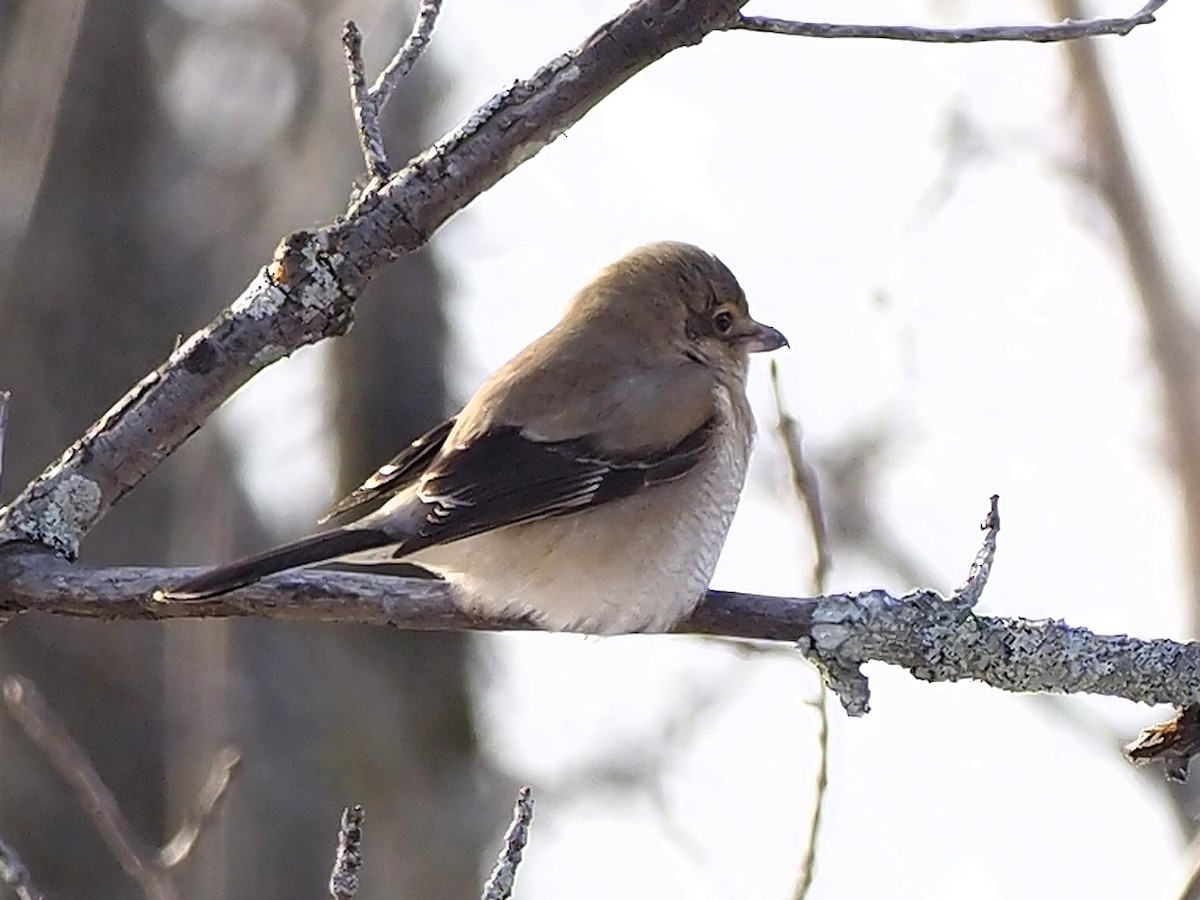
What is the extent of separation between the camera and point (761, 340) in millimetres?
3908

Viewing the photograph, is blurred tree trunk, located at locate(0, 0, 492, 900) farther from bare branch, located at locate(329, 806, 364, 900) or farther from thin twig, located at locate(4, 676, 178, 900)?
bare branch, located at locate(329, 806, 364, 900)

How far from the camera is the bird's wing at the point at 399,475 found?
3463 millimetres

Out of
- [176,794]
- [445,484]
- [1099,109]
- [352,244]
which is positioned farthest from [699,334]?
[176,794]

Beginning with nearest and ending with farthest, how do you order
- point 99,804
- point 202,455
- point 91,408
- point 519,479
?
point 99,804 < point 519,479 < point 202,455 < point 91,408

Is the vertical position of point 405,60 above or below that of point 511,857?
above

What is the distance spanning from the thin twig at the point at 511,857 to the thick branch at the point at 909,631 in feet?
2.43

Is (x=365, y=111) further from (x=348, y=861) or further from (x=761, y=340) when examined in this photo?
(x=761, y=340)

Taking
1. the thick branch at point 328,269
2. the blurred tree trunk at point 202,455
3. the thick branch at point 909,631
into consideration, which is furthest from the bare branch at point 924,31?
the blurred tree trunk at point 202,455

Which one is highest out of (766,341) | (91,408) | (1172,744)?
(91,408)

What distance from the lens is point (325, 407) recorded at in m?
6.68

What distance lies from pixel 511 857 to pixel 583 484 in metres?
1.49

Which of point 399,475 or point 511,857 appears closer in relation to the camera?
point 511,857

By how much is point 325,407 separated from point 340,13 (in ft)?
4.65

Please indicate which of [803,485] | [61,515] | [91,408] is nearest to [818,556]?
[803,485]
